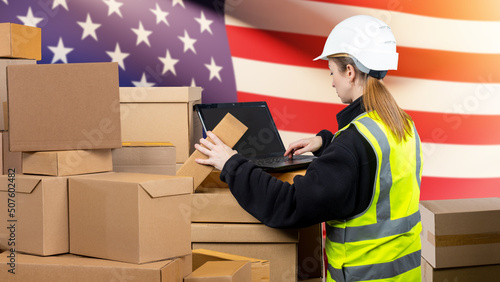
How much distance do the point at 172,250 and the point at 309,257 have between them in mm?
681

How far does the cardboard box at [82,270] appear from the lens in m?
1.27

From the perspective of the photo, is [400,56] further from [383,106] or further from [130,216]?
[130,216]

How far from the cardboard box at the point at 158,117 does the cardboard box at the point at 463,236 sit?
105cm

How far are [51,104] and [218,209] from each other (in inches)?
22.6

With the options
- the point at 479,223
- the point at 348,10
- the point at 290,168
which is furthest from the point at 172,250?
the point at 348,10

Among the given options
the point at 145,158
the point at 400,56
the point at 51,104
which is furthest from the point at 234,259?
the point at 400,56

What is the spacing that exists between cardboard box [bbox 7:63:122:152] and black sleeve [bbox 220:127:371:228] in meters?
0.42

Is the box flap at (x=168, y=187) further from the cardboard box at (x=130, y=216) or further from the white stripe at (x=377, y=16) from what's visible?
the white stripe at (x=377, y=16)

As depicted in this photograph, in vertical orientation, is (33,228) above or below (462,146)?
below

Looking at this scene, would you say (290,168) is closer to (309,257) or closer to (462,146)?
(309,257)

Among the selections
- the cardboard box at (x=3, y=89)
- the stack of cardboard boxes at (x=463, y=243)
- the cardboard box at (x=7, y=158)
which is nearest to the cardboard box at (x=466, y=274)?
the stack of cardboard boxes at (x=463, y=243)

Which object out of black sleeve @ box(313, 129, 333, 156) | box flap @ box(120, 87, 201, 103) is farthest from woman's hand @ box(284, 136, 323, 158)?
box flap @ box(120, 87, 201, 103)

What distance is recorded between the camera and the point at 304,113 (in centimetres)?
282

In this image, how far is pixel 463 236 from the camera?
6.81ft
